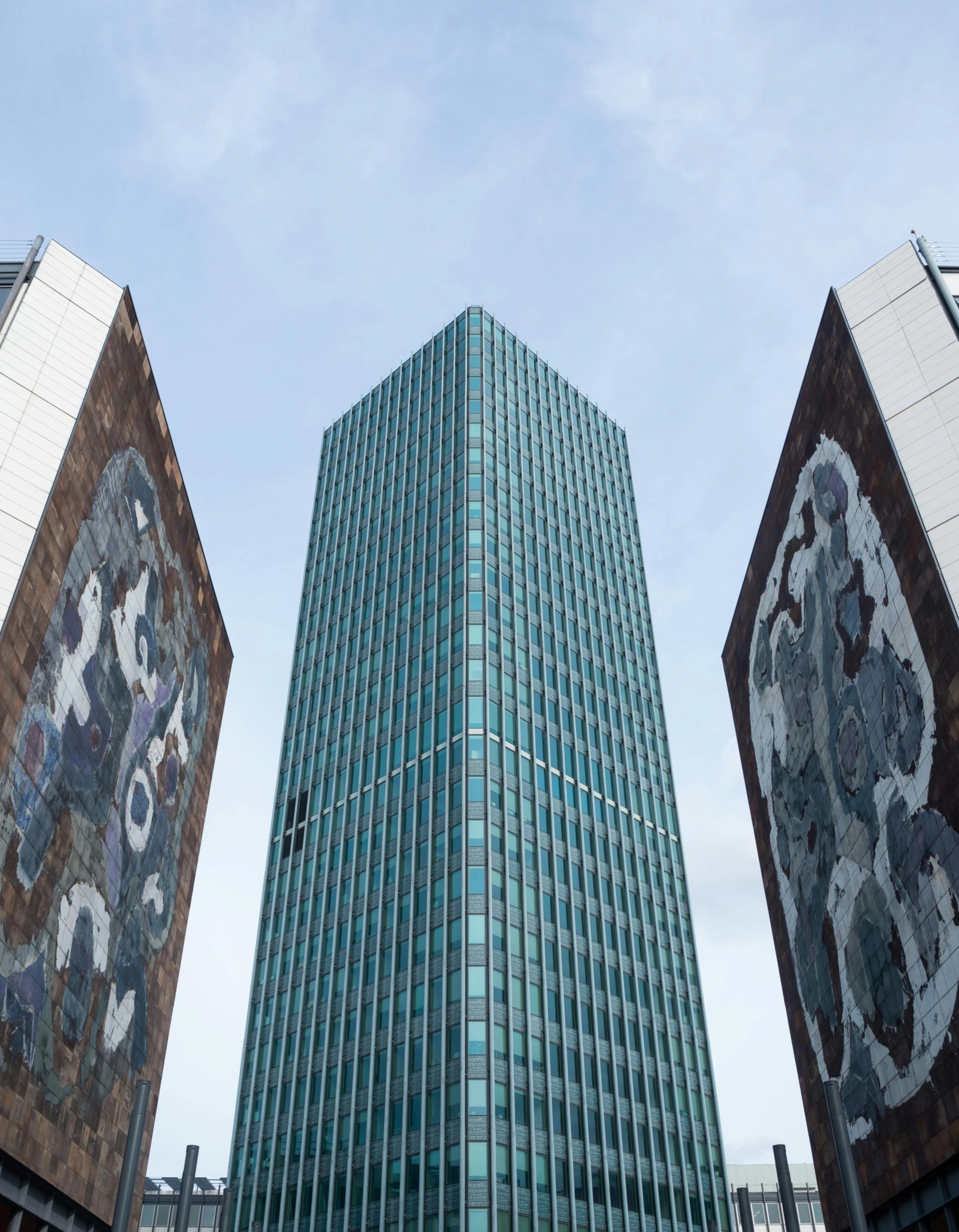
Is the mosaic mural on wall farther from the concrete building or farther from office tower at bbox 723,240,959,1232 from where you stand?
the concrete building

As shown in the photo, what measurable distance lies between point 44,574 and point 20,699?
4.74 m

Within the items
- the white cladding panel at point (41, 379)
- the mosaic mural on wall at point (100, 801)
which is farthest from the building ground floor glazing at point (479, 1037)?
the white cladding panel at point (41, 379)

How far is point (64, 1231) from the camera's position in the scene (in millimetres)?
39719

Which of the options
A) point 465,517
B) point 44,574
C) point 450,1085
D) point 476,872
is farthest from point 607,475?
point 44,574

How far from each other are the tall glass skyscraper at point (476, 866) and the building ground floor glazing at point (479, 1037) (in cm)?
21

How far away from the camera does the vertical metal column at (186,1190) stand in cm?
3600

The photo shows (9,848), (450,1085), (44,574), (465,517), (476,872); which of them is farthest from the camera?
(465,517)

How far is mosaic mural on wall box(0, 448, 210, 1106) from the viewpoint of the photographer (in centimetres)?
3641

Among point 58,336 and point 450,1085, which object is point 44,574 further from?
point 450,1085

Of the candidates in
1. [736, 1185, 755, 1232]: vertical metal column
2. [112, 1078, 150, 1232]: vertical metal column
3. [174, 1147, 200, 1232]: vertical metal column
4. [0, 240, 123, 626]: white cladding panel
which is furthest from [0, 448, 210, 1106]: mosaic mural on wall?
[736, 1185, 755, 1232]: vertical metal column

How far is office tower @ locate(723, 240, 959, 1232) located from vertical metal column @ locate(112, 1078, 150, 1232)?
2496cm

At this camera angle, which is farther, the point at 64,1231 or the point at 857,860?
the point at 857,860

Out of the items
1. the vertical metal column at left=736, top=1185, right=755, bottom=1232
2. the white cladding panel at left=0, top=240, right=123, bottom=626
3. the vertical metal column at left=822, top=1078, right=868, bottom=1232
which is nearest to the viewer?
the vertical metal column at left=822, top=1078, right=868, bottom=1232

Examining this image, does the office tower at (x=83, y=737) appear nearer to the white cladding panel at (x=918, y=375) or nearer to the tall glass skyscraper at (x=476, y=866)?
the tall glass skyscraper at (x=476, y=866)
